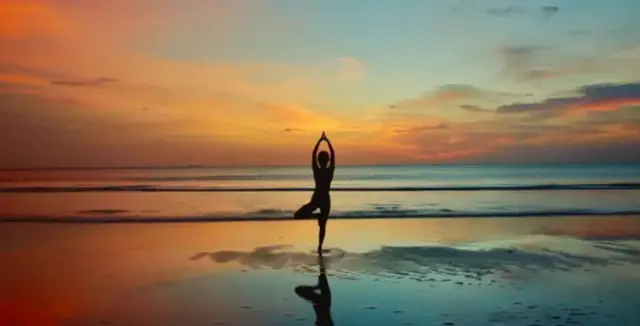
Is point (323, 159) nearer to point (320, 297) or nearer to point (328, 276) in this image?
point (328, 276)

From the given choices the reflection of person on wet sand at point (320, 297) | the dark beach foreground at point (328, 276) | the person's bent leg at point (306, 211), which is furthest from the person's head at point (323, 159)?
the reflection of person on wet sand at point (320, 297)

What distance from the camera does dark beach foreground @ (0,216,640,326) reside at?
25.3 ft

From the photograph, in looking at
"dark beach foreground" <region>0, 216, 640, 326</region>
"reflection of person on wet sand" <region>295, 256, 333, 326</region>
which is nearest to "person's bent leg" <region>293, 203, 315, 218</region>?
"dark beach foreground" <region>0, 216, 640, 326</region>

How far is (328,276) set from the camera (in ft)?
33.6

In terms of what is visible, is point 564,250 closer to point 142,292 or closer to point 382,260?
point 382,260

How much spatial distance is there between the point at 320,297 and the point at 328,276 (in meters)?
1.65

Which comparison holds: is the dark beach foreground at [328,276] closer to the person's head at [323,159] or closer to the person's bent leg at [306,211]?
the person's bent leg at [306,211]

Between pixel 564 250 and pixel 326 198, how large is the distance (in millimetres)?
5544

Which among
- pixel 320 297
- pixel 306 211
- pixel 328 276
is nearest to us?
pixel 320 297

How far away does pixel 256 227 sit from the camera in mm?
18547

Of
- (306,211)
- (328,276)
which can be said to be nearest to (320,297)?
(328,276)

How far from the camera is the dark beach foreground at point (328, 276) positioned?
772 centimetres

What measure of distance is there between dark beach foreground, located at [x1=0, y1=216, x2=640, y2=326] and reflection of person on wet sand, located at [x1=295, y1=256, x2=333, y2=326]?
0.10m

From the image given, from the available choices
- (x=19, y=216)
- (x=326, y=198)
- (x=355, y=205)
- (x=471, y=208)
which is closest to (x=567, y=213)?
(x=471, y=208)
